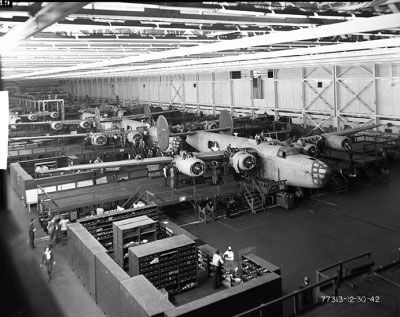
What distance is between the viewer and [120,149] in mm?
36875

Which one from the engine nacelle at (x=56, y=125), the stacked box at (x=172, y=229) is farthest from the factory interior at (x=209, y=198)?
the engine nacelle at (x=56, y=125)

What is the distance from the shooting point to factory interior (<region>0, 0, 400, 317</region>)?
27.3ft

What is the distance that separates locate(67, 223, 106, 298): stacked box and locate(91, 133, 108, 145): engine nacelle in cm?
2019

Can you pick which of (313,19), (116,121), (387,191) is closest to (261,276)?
(313,19)

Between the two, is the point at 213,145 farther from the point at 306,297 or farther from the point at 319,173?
the point at 306,297

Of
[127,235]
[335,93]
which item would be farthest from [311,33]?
[335,93]

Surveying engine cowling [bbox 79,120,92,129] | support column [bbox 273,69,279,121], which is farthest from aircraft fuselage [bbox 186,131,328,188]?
engine cowling [bbox 79,120,92,129]

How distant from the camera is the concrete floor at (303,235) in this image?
50.8 feet

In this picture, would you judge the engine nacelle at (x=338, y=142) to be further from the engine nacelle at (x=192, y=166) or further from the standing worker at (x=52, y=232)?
the standing worker at (x=52, y=232)

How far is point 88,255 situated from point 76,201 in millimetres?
8188

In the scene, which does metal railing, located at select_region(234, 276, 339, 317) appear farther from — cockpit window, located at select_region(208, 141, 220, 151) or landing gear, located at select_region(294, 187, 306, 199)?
cockpit window, located at select_region(208, 141, 220, 151)

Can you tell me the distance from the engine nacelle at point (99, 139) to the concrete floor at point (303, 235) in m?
12.7

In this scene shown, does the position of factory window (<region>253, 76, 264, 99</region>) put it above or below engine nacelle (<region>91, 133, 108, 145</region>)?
above

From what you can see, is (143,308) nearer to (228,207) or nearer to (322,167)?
(228,207)
